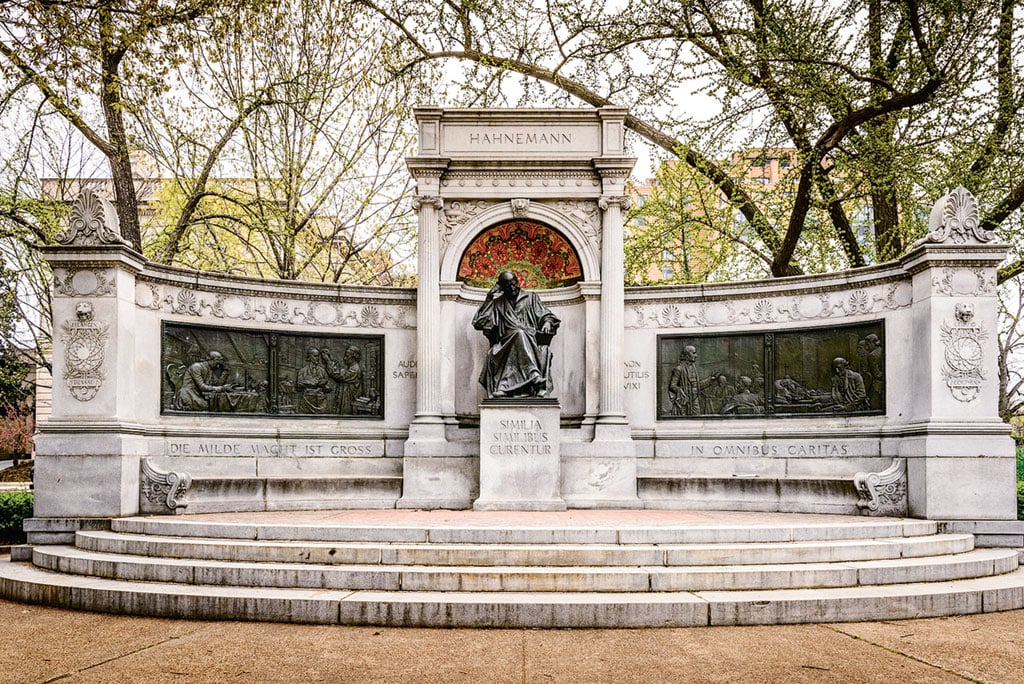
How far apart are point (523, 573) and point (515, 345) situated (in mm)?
6043

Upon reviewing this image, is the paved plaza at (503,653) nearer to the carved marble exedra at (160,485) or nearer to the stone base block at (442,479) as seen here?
the carved marble exedra at (160,485)

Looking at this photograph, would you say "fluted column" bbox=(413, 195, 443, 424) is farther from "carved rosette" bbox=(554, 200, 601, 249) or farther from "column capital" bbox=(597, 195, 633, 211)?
"column capital" bbox=(597, 195, 633, 211)

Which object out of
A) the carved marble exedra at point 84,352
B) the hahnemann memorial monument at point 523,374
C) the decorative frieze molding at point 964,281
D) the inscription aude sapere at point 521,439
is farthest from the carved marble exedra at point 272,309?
the decorative frieze molding at point 964,281

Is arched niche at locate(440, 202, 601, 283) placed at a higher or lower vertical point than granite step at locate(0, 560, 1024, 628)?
higher

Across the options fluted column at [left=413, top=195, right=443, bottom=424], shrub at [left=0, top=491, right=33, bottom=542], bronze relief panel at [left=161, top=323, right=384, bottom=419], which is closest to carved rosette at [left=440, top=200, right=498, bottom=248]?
fluted column at [left=413, top=195, right=443, bottom=424]

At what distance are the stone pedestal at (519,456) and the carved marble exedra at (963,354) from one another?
542 centimetres

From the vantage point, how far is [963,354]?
Answer: 38.0 ft

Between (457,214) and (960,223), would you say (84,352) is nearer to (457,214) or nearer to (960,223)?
(457,214)

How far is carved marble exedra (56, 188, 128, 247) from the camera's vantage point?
11750mm

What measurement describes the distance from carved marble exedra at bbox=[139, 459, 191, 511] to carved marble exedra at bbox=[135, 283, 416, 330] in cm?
260

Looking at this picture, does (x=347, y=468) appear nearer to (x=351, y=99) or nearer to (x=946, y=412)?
(x=946, y=412)

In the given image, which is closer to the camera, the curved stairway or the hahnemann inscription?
the curved stairway

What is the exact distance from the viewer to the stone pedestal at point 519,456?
12.9 m

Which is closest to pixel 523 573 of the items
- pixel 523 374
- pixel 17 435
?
pixel 523 374
